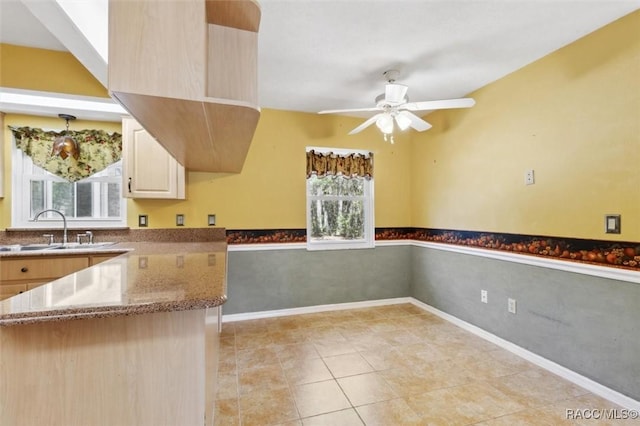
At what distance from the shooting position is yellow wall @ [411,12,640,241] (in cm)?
186

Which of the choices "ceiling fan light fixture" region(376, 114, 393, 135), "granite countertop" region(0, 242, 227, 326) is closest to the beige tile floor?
"granite countertop" region(0, 242, 227, 326)

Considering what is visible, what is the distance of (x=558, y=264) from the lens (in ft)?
7.31

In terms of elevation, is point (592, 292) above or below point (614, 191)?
below

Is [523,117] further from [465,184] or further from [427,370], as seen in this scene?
[427,370]

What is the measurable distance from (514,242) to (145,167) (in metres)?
3.44

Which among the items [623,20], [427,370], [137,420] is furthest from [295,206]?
[623,20]

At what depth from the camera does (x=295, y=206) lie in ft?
11.7

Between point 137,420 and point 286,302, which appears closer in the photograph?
point 137,420

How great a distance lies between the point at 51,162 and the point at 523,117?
437 cm

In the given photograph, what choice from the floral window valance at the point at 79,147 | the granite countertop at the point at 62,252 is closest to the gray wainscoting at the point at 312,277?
the granite countertop at the point at 62,252

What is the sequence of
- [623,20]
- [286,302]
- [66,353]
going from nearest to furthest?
[66,353] < [623,20] < [286,302]

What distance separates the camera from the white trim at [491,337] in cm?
191

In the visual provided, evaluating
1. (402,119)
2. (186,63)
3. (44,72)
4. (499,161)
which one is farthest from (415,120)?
(44,72)

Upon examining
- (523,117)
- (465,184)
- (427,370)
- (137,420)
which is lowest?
(427,370)
